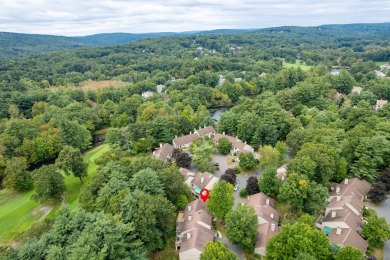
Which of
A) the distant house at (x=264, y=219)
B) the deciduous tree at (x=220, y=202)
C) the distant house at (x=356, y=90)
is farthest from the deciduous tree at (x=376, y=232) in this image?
the distant house at (x=356, y=90)

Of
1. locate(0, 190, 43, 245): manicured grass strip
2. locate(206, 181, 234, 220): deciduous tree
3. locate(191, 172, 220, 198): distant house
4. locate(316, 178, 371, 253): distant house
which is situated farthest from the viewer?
locate(191, 172, 220, 198): distant house

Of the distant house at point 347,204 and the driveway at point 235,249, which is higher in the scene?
the distant house at point 347,204

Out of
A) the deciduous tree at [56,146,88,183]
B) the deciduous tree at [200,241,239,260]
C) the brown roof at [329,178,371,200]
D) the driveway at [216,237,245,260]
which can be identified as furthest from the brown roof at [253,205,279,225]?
the deciduous tree at [56,146,88,183]

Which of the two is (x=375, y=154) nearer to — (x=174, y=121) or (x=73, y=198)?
(x=174, y=121)

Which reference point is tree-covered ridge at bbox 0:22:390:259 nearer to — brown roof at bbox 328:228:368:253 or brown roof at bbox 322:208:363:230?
brown roof at bbox 322:208:363:230

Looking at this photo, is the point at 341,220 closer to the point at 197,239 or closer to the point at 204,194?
the point at 197,239

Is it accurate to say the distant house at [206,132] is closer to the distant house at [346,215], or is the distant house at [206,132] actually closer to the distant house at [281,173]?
the distant house at [281,173]
